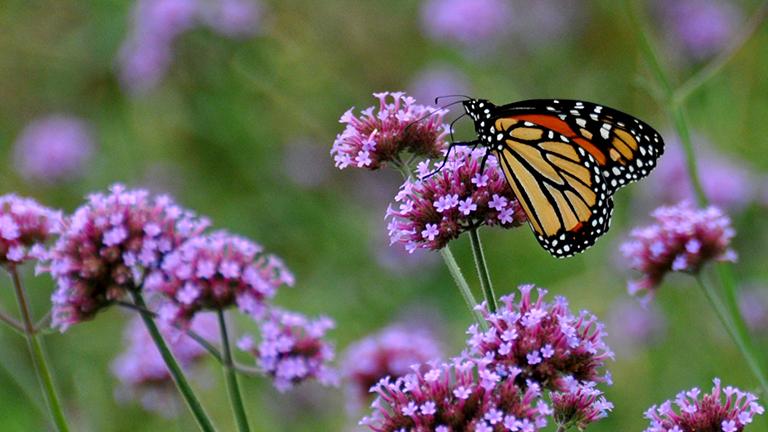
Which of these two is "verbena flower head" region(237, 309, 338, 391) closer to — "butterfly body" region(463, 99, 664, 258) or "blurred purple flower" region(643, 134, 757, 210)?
"butterfly body" region(463, 99, 664, 258)

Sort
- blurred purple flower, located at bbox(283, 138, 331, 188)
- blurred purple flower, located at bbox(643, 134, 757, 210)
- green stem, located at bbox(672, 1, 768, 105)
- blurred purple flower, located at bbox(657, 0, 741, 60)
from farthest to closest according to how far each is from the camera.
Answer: blurred purple flower, located at bbox(657, 0, 741, 60)
blurred purple flower, located at bbox(283, 138, 331, 188)
blurred purple flower, located at bbox(643, 134, 757, 210)
green stem, located at bbox(672, 1, 768, 105)

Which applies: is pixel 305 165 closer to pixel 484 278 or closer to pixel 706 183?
pixel 706 183

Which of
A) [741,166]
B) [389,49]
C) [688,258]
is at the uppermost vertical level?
[389,49]

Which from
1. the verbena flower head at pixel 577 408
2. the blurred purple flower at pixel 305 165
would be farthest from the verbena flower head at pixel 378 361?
the blurred purple flower at pixel 305 165

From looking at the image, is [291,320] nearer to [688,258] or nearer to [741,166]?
[688,258]

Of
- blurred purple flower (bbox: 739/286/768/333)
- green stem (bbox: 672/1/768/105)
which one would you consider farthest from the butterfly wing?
blurred purple flower (bbox: 739/286/768/333)

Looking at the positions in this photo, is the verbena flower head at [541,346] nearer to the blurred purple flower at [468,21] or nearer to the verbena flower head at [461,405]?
the verbena flower head at [461,405]

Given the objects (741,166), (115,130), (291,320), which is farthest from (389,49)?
(291,320)
